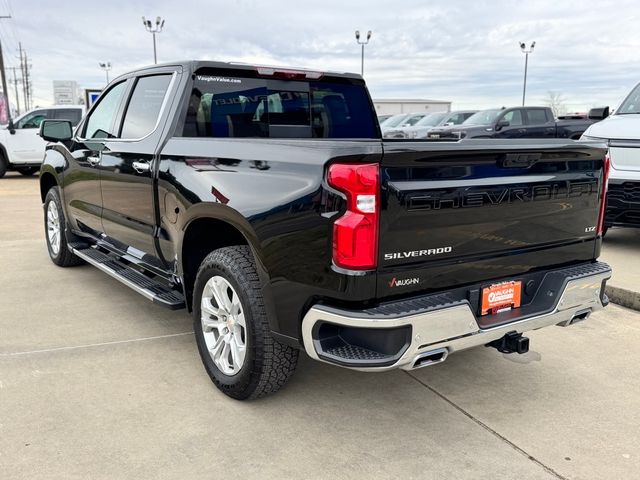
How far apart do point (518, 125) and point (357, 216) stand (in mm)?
16395

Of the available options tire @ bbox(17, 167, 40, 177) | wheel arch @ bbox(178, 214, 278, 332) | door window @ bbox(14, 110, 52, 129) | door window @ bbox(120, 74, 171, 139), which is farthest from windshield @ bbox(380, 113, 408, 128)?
Result: wheel arch @ bbox(178, 214, 278, 332)

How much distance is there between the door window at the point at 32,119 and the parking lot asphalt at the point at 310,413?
1286cm

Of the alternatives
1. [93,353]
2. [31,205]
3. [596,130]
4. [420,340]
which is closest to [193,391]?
[93,353]

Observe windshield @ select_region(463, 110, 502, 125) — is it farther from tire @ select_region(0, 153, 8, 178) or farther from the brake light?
the brake light

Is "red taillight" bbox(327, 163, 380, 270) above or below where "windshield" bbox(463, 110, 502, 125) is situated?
below

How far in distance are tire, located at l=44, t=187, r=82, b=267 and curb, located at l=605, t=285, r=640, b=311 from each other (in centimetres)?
516

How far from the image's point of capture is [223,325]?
10.9 feet

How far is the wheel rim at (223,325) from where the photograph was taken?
3207 millimetres

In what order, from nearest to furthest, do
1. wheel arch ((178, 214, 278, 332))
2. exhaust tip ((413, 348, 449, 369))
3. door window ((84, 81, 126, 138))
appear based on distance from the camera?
exhaust tip ((413, 348, 449, 369)) → wheel arch ((178, 214, 278, 332)) → door window ((84, 81, 126, 138))

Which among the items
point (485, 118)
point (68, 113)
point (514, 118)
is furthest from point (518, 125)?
point (68, 113)

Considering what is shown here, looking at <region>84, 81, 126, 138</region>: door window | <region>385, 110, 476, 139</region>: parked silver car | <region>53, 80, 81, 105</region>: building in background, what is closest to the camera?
<region>84, 81, 126, 138</region>: door window

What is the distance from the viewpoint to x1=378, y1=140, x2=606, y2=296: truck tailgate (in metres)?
2.58

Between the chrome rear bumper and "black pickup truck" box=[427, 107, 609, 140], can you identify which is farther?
"black pickup truck" box=[427, 107, 609, 140]

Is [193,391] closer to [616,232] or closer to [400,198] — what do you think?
[400,198]
